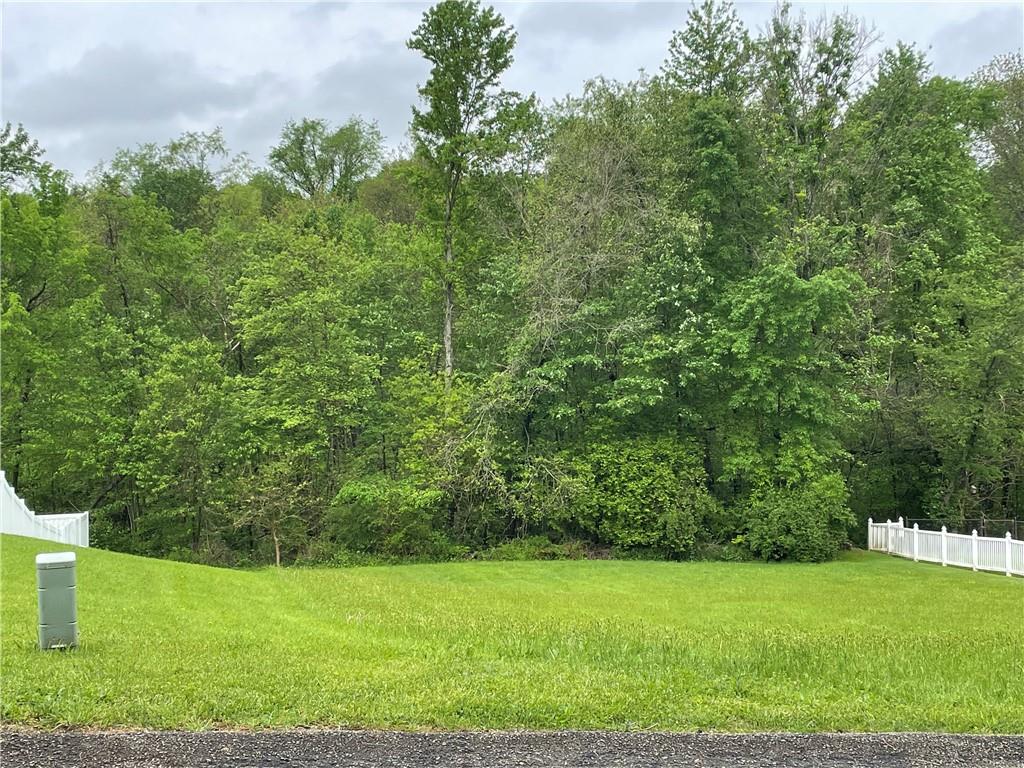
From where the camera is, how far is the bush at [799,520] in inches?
808

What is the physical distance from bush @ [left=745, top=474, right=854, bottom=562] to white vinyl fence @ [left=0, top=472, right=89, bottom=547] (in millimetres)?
17597

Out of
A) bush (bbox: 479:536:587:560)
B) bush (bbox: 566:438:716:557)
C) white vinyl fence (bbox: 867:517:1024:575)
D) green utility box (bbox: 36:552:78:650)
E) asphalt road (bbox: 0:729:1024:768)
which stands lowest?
bush (bbox: 479:536:587:560)

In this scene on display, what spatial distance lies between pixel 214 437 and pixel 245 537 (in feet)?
11.2

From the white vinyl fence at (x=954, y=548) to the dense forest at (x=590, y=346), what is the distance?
4.97ft

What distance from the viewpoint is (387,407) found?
926 inches

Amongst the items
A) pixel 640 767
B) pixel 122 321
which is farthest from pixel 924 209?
pixel 122 321

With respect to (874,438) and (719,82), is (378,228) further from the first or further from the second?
(874,438)

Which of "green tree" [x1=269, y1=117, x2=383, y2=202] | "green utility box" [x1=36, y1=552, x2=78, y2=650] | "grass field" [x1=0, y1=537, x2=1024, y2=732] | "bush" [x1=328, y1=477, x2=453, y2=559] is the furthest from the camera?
"green tree" [x1=269, y1=117, x2=383, y2=202]

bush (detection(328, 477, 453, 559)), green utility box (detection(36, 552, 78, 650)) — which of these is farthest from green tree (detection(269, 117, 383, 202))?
green utility box (detection(36, 552, 78, 650))

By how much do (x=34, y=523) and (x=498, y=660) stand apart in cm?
1349

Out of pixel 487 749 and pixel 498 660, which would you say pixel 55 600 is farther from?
pixel 487 749

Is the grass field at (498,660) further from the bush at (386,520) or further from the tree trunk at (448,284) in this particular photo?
the tree trunk at (448,284)

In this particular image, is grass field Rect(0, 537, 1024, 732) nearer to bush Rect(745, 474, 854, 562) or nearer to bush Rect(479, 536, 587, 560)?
bush Rect(745, 474, 854, 562)

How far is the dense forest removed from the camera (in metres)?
21.7
